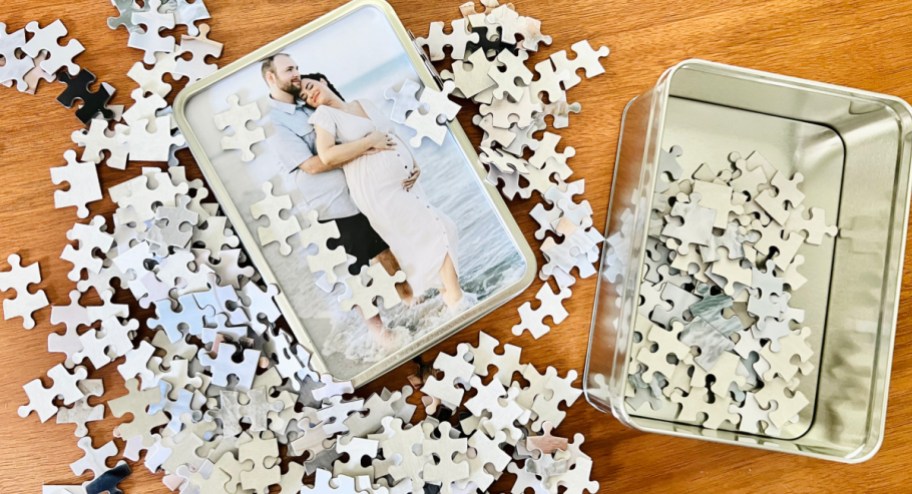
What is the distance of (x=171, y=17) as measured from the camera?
32.9 inches

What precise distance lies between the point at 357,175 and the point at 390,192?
0.05 metres

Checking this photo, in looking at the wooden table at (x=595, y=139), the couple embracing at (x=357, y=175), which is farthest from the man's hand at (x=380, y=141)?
the wooden table at (x=595, y=139)

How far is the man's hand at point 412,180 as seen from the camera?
83cm

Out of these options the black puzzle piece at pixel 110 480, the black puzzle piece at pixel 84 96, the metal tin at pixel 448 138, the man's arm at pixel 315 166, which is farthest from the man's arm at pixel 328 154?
the black puzzle piece at pixel 110 480

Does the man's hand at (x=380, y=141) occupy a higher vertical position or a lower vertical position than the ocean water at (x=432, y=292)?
higher

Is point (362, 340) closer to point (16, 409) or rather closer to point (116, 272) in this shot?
point (116, 272)

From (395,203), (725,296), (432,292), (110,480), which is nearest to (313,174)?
(395,203)

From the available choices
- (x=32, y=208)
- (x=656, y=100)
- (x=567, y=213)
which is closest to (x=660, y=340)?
(x=567, y=213)

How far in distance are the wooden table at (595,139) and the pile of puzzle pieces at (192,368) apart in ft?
0.09

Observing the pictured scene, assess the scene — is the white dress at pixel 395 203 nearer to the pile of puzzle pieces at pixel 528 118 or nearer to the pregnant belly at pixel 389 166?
the pregnant belly at pixel 389 166

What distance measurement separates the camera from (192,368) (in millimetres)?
818

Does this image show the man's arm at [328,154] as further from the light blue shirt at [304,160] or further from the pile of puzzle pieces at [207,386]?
the pile of puzzle pieces at [207,386]

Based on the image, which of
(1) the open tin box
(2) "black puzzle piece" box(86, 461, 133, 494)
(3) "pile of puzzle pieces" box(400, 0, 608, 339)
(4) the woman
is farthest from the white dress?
(2) "black puzzle piece" box(86, 461, 133, 494)

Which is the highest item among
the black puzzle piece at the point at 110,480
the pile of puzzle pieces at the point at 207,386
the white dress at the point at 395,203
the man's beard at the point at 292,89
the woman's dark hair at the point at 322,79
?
the woman's dark hair at the point at 322,79
